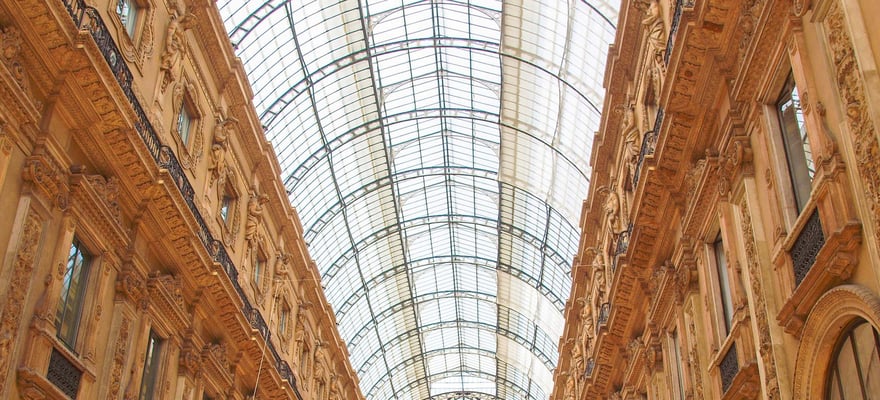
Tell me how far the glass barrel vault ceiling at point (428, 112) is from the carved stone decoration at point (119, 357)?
45.9 feet

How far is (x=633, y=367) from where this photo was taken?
85.9 ft

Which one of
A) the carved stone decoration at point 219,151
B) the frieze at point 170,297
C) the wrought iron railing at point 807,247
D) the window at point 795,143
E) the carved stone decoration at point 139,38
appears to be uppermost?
the carved stone decoration at point 219,151

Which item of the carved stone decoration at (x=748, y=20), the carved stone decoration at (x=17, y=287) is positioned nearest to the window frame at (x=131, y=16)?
the carved stone decoration at (x=17, y=287)

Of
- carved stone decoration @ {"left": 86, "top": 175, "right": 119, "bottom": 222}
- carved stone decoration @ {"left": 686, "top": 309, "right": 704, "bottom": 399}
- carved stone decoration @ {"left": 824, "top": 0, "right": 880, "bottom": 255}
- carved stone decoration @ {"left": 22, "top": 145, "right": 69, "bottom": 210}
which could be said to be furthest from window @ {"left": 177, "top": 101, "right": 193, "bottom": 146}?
carved stone decoration @ {"left": 824, "top": 0, "right": 880, "bottom": 255}

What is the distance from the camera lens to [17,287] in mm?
14352

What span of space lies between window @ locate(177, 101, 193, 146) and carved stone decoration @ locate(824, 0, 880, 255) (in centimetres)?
1451

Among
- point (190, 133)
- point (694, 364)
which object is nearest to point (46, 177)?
point (190, 133)

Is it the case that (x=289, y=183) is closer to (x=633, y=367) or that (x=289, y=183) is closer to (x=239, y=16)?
(x=239, y=16)

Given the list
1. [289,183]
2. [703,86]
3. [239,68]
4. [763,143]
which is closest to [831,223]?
[763,143]

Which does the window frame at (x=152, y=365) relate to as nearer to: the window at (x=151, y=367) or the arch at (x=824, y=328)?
the window at (x=151, y=367)

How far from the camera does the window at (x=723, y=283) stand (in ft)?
58.3

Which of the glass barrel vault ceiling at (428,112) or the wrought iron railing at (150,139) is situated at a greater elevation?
the glass barrel vault ceiling at (428,112)

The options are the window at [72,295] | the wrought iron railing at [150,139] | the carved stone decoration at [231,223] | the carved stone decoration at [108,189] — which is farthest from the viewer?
the carved stone decoration at [231,223]

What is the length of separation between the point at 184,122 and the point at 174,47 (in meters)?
2.15
